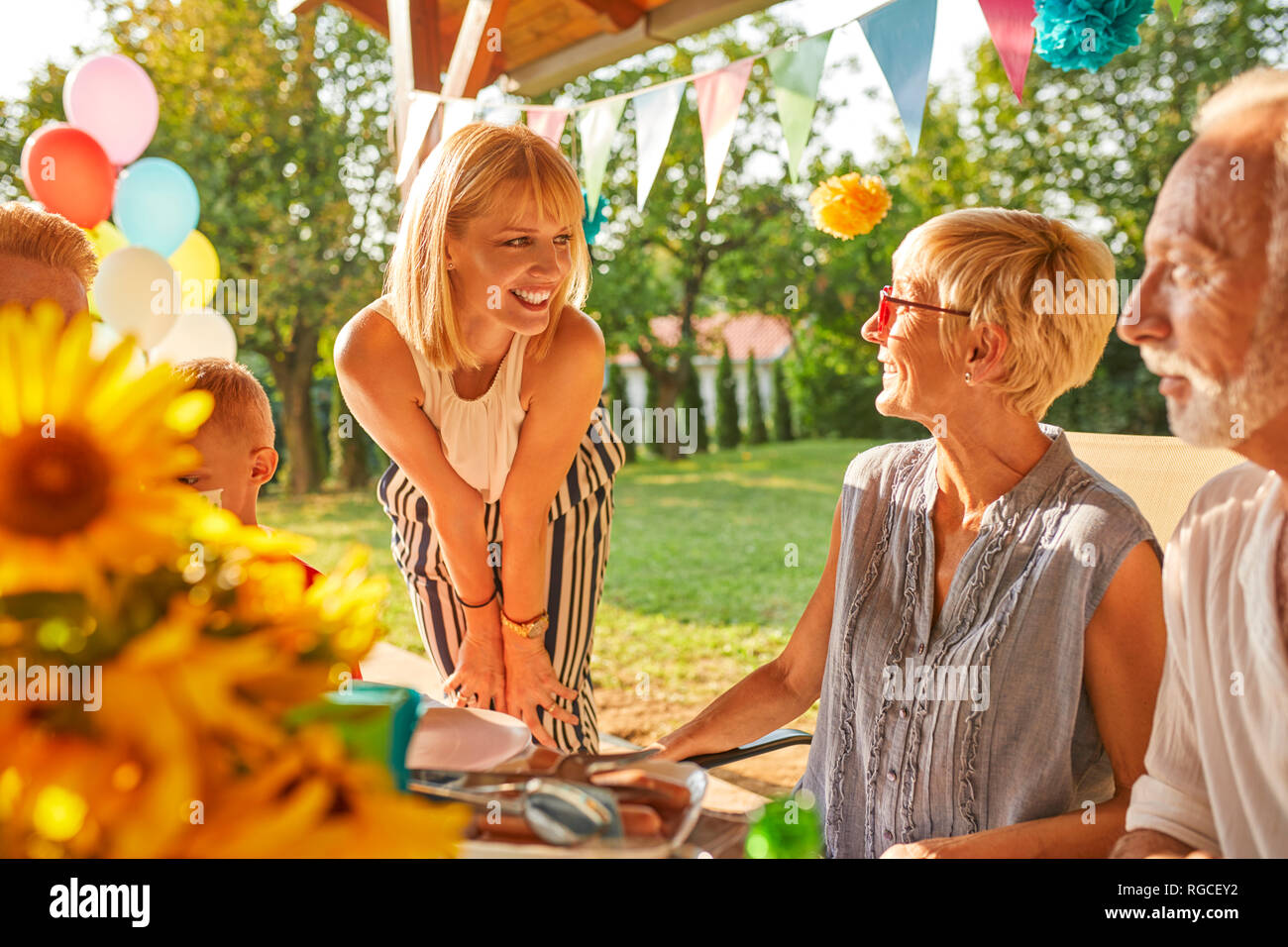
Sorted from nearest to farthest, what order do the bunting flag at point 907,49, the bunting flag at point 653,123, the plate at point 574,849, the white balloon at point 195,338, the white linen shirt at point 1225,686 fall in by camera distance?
the plate at point 574,849
the white linen shirt at point 1225,686
the bunting flag at point 907,49
the bunting flag at point 653,123
the white balloon at point 195,338

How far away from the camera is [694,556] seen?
9320mm

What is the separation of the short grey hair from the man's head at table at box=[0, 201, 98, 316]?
1.38 metres

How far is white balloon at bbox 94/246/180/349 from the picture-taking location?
4129 mm

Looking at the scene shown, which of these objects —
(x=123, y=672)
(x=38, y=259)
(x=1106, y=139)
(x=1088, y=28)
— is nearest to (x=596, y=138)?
(x=1088, y=28)

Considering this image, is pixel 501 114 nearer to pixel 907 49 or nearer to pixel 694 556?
pixel 907 49

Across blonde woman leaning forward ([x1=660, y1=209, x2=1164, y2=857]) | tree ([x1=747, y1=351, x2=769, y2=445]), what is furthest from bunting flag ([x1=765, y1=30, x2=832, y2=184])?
tree ([x1=747, y1=351, x2=769, y2=445])

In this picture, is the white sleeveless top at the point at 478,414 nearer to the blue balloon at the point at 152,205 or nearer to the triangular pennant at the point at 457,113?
the triangular pennant at the point at 457,113

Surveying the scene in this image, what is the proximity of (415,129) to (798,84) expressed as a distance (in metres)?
1.38

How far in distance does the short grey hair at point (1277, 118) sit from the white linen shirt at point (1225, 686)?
Answer: 250mm

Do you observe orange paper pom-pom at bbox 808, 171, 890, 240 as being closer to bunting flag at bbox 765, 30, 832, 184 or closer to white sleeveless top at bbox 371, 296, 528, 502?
bunting flag at bbox 765, 30, 832, 184

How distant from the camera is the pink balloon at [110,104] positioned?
4531 mm

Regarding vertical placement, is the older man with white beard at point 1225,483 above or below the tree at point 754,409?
below

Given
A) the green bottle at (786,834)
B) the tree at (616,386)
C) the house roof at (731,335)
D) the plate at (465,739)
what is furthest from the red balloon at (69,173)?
the house roof at (731,335)

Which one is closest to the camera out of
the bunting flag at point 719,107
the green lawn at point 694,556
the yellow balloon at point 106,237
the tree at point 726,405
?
the bunting flag at point 719,107
